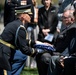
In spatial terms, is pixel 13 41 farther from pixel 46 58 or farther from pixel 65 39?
pixel 65 39

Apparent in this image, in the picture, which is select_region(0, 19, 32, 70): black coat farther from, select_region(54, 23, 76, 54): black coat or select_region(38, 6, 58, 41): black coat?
select_region(38, 6, 58, 41): black coat

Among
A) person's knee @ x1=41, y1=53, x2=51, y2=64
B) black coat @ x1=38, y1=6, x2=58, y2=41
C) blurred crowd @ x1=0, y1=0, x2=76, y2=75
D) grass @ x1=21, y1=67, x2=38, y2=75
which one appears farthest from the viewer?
grass @ x1=21, y1=67, x2=38, y2=75

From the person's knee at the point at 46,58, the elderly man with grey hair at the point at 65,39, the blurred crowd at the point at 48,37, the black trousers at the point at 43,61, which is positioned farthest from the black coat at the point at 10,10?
the elderly man with grey hair at the point at 65,39

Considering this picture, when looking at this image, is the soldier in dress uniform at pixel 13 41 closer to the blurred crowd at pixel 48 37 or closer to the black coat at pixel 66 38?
the blurred crowd at pixel 48 37

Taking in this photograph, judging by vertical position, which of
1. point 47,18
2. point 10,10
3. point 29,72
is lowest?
point 29,72

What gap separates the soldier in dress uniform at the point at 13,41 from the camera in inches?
388

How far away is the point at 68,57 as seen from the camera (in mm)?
9164

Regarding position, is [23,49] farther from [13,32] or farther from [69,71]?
[69,71]

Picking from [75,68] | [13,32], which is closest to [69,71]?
[75,68]

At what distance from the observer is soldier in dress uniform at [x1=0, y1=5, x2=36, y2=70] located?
9.85m

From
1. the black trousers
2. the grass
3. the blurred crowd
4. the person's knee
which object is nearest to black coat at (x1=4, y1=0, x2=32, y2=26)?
the blurred crowd

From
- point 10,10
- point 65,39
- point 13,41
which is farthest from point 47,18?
point 65,39

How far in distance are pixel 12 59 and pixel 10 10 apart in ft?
7.12

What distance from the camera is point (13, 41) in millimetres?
9938
